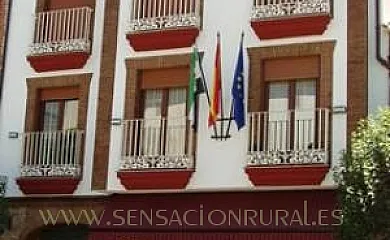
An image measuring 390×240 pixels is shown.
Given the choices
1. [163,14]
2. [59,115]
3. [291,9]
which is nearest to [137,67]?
[163,14]

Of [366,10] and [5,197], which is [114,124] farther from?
[366,10]

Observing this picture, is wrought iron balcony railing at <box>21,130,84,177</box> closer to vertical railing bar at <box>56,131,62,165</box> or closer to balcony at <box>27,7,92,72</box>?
vertical railing bar at <box>56,131,62,165</box>

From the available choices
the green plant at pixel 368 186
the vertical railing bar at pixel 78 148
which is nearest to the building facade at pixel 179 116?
the vertical railing bar at pixel 78 148

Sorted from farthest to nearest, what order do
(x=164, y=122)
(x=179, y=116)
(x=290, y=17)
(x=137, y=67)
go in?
(x=137, y=67), (x=179, y=116), (x=164, y=122), (x=290, y=17)

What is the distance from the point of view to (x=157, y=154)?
57.6ft

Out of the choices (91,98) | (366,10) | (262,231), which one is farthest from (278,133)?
(91,98)

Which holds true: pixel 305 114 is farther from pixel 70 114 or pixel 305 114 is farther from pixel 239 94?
pixel 70 114

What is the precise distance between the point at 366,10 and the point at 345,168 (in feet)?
12.2

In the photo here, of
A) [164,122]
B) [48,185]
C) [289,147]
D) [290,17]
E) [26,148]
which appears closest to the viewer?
[289,147]

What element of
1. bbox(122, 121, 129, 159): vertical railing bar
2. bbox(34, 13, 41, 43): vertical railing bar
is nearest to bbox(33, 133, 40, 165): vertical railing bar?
bbox(34, 13, 41, 43): vertical railing bar

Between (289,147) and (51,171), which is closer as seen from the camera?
(289,147)

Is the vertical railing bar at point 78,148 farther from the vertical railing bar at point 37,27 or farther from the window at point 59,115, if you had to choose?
the vertical railing bar at point 37,27

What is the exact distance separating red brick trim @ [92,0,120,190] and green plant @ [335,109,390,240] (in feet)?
19.8

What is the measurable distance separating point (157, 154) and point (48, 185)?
2.99m
